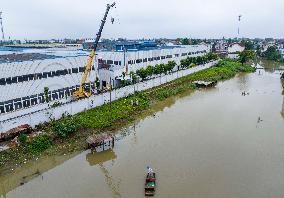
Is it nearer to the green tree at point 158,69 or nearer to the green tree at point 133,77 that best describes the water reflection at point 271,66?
the green tree at point 158,69

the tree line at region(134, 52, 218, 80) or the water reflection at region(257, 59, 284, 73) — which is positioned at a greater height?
the tree line at region(134, 52, 218, 80)

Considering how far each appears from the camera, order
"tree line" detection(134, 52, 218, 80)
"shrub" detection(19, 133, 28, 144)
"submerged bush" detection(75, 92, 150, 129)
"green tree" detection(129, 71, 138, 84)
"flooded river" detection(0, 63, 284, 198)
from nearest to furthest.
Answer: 1. "flooded river" detection(0, 63, 284, 198)
2. "shrub" detection(19, 133, 28, 144)
3. "submerged bush" detection(75, 92, 150, 129)
4. "green tree" detection(129, 71, 138, 84)
5. "tree line" detection(134, 52, 218, 80)

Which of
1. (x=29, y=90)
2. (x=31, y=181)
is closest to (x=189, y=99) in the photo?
(x=29, y=90)

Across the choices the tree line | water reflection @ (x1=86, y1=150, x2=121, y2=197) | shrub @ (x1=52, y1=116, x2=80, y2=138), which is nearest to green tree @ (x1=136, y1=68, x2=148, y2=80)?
the tree line

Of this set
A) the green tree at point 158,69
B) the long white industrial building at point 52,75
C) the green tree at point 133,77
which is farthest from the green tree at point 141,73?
the green tree at point 158,69

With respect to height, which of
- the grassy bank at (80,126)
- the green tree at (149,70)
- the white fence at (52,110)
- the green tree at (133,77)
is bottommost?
the grassy bank at (80,126)

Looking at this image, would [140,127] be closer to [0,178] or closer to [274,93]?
[0,178]

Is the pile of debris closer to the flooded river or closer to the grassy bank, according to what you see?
the grassy bank

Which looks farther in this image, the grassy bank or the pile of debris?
the pile of debris
